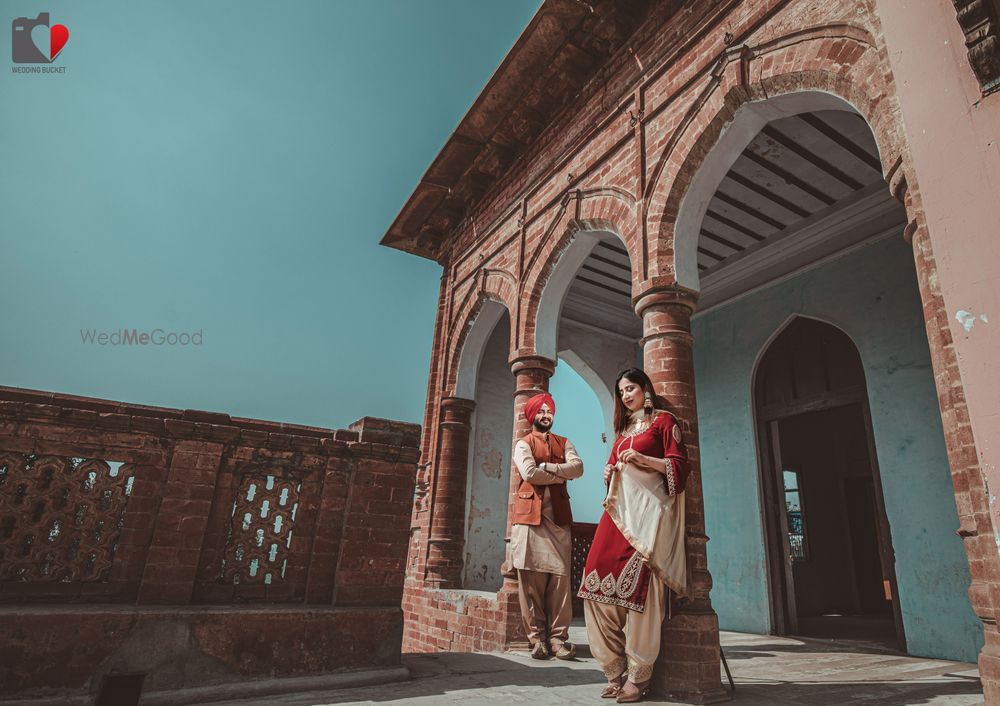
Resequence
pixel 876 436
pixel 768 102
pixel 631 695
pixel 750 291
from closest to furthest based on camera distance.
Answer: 1. pixel 631 695
2. pixel 768 102
3. pixel 876 436
4. pixel 750 291

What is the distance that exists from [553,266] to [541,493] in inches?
122

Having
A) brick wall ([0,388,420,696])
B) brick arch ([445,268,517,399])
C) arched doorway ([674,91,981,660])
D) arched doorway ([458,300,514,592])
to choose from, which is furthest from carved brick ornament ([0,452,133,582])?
brick arch ([445,268,517,399])

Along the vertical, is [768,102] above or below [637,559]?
above

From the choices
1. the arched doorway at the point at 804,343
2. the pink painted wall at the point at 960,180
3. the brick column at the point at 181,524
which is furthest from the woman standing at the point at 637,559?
the brick column at the point at 181,524

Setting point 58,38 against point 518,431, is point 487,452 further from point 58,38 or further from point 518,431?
point 58,38

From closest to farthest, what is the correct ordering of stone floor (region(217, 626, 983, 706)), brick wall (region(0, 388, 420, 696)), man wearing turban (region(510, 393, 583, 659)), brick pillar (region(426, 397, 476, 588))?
brick wall (region(0, 388, 420, 696))
stone floor (region(217, 626, 983, 706))
man wearing turban (region(510, 393, 583, 659))
brick pillar (region(426, 397, 476, 588))

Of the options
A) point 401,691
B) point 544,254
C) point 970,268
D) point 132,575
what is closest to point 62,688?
point 132,575

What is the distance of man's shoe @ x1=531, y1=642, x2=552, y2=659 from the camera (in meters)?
4.84

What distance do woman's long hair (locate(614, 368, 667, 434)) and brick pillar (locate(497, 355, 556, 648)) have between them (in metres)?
1.85

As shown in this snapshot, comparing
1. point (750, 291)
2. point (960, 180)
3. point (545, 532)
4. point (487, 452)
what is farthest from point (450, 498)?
point (960, 180)

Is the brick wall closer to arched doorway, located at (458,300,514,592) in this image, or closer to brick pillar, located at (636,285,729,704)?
brick pillar, located at (636,285,729,704)

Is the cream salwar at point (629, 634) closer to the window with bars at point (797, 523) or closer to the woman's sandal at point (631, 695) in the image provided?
the woman's sandal at point (631, 695)

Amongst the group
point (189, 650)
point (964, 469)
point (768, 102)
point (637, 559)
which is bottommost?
point (189, 650)

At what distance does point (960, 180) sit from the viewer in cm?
291
